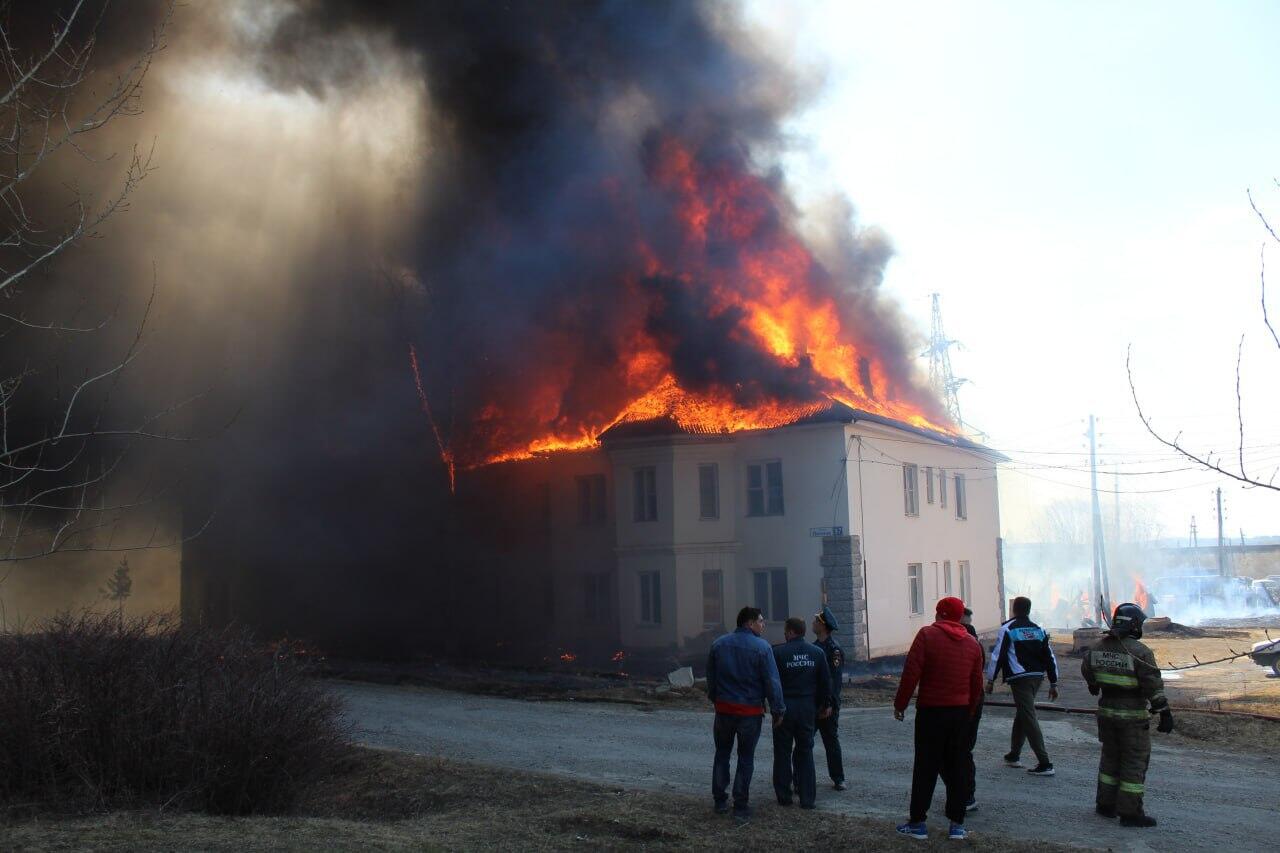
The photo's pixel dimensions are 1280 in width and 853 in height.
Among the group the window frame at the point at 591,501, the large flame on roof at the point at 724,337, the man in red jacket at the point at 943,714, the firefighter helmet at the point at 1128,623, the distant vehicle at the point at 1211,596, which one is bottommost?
the distant vehicle at the point at 1211,596

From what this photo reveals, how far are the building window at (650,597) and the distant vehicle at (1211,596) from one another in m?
35.8

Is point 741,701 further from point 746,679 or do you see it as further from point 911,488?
point 911,488

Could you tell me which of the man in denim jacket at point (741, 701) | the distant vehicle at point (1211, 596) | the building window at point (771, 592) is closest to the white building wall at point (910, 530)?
the building window at point (771, 592)

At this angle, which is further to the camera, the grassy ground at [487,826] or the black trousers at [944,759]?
the black trousers at [944,759]

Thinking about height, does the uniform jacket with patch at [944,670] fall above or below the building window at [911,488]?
below

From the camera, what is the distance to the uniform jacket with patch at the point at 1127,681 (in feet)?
28.1

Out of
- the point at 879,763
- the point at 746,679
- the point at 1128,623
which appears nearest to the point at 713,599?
the point at 879,763

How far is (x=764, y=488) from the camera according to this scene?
27547 millimetres

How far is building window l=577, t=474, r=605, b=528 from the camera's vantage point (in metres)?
30.2

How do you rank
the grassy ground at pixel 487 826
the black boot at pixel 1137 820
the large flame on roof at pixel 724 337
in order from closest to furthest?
1. the grassy ground at pixel 487 826
2. the black boot at pixel 1137 820
3. the large flame on roof at pixel 724 337

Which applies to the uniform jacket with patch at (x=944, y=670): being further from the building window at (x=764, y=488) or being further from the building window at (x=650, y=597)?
the building window at (x=650, y=597)

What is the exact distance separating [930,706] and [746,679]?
1.59 m

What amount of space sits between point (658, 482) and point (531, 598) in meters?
6.67

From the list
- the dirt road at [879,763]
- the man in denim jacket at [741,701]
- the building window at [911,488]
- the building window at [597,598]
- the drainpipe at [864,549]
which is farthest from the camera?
the building window at [597,598]
